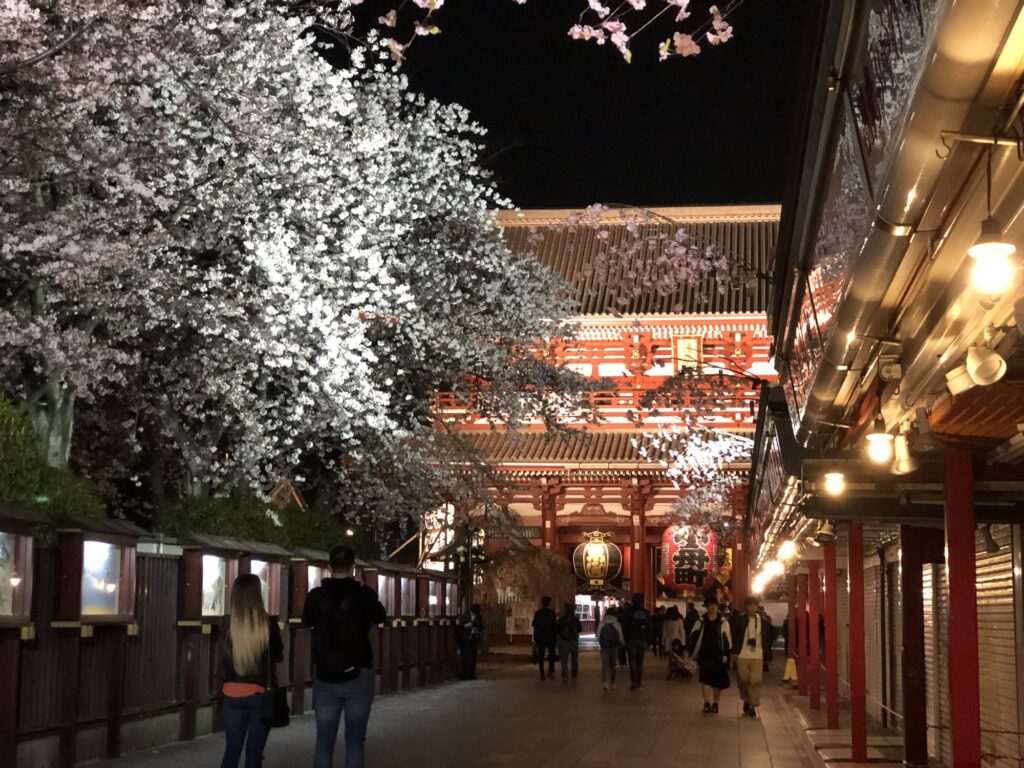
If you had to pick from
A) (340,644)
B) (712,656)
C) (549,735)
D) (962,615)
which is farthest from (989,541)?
(712,656)

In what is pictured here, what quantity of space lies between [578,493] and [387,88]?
20.8m

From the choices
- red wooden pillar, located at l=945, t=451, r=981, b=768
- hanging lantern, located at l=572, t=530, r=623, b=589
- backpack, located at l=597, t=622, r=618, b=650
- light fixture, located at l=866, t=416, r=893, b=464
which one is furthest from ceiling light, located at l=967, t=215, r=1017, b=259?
hanging lantern, located at l=572, t=530, r=623, b=589

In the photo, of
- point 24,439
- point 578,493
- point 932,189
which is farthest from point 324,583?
point 578,493

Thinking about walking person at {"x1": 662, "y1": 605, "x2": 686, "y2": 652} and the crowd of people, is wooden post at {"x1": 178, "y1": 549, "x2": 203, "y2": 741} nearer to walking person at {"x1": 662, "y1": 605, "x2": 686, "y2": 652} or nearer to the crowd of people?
the crowd of people

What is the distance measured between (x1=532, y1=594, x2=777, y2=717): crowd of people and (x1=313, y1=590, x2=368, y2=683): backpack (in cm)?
1066

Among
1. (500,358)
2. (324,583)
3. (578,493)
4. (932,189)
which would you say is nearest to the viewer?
(932,189)

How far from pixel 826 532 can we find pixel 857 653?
96.9 inches

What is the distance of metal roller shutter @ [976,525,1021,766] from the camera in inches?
375

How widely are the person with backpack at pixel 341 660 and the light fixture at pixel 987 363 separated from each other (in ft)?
17.0

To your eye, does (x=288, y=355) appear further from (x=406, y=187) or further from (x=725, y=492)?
(x=725, y=492)

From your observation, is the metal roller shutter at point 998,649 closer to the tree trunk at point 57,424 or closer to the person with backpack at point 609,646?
the tree trunk at point 57,424

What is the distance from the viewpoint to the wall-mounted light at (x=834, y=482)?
9641mm

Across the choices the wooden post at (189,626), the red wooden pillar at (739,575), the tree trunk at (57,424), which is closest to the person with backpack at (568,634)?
the red wooden pillar at (739,575)

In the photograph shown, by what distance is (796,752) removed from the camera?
1484 centimetres
